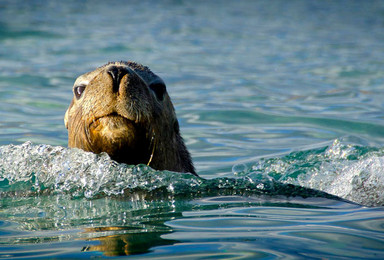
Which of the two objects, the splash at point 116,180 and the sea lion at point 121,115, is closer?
the sea lion at point 121,115

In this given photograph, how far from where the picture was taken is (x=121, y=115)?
4.37 m

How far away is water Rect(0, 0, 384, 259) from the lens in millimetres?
3730

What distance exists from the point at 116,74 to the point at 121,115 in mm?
299

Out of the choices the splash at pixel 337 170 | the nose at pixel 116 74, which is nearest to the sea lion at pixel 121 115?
the nose at pixel 116 74

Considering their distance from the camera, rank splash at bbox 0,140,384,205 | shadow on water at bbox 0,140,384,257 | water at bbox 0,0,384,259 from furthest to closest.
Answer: splash at bbox 0,140,384,205 → water at bbox 0,0,384,259 → shadow on water at bbox 0,140,384,257

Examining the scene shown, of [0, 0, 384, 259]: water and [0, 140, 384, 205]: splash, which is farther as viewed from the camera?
[0, 140, 384, 205]: splash

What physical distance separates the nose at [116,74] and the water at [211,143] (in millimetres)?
538

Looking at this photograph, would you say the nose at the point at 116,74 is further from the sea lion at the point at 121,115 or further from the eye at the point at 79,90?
the eye at the point at 79,90

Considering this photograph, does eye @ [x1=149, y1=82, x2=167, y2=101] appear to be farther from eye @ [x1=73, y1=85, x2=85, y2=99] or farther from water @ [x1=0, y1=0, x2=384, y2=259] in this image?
water @ [x1=0, y1=0, x2=384, y2=259]

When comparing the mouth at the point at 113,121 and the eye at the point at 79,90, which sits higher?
the eye at the point at 79,90

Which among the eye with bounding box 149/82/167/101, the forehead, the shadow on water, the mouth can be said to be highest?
the forehead

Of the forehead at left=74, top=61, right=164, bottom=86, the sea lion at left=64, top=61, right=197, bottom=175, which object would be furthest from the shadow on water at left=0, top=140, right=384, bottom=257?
the forehead at left=74, top=61, right=164, bottom=86

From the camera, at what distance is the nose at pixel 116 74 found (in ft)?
14.5

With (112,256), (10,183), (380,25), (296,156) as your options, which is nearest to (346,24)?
(380,25)
